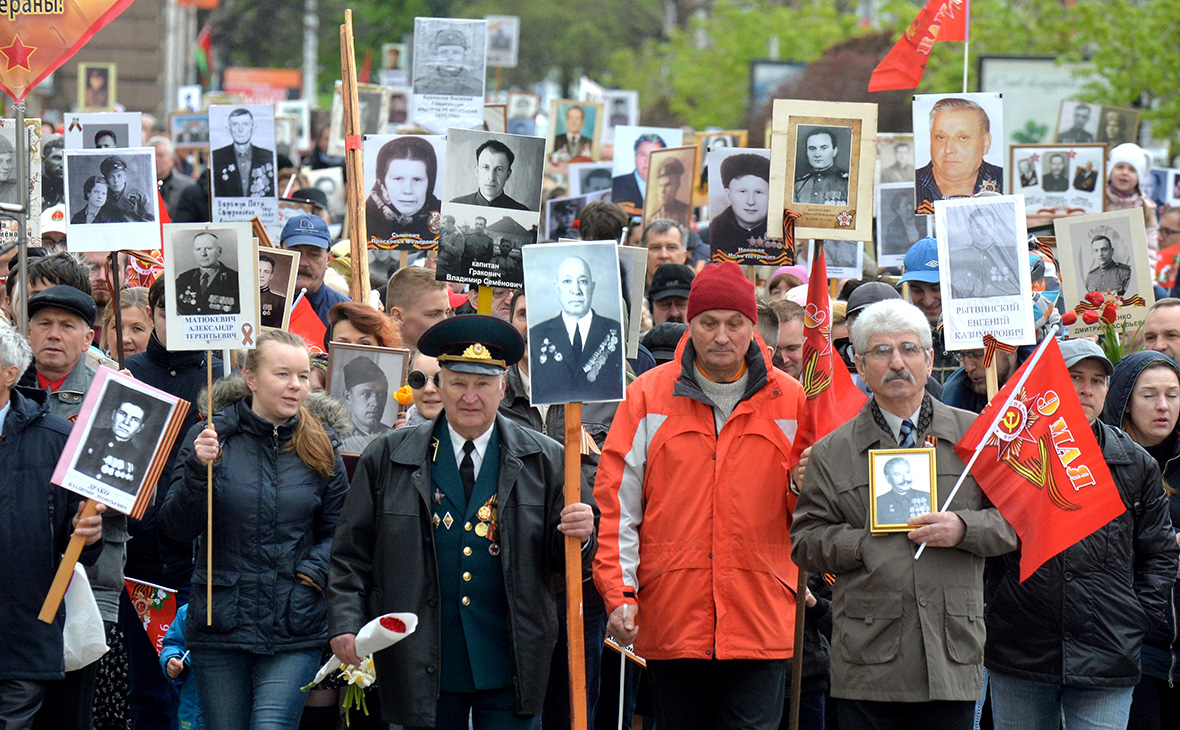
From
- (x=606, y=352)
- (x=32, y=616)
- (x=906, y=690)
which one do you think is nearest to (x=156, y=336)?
(x=32, y=616)

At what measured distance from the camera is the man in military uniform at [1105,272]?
786 cm

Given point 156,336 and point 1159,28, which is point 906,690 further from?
point 1159,28

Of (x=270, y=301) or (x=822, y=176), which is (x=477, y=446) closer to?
(x=822, y=176)

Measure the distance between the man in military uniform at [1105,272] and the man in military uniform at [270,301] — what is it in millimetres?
3976

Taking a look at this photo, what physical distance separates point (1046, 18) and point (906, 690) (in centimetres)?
2430

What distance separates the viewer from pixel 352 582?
516 cm

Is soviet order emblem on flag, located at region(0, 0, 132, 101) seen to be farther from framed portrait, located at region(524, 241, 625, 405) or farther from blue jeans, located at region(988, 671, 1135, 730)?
blue jeans, located at region(988, 671, 1135, 730)

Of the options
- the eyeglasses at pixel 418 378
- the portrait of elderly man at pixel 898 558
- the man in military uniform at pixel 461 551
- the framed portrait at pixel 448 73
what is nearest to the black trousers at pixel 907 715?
the portrait of elderly man at pixel 898 558

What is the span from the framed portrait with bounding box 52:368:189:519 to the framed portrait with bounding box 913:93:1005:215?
4.59 meters

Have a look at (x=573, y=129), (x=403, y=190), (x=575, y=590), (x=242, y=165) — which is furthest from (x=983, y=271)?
(x=573, y=129)

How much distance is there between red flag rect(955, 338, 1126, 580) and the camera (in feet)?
17.1

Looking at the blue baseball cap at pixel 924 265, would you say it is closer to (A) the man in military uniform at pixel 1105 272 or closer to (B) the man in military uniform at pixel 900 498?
(A) the man in military uniform at pixel 1105 272

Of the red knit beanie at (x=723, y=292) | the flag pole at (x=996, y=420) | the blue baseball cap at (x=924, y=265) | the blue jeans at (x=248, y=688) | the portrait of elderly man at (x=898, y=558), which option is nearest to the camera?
the portrait of elderly man at (x=898, y=558)

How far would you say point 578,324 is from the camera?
5.42 metres
